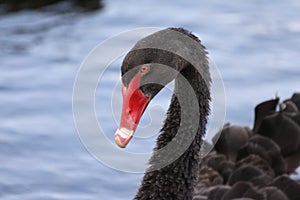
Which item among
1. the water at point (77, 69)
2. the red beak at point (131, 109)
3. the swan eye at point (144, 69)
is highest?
the water at point (77, 69)

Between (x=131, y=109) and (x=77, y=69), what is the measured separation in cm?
320

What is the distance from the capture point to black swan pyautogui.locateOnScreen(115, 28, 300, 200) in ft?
8.34

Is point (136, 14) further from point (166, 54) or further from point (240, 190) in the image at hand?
point (166, 54)

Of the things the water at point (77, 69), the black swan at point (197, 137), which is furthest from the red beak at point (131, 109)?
the water at point (77, 69)

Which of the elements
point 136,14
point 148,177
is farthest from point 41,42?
point 148,177

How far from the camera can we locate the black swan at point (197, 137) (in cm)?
254

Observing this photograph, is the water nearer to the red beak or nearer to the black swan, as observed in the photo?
the black swan

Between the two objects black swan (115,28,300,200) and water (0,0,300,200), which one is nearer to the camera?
black swan (115,28,300,200)

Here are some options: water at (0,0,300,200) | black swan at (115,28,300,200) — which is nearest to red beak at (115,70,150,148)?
black swan at (115,28,300,200)

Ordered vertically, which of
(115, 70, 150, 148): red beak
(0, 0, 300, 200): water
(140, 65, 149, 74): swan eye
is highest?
(0, 0, 300, 200): water

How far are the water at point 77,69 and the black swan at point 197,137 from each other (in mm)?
478

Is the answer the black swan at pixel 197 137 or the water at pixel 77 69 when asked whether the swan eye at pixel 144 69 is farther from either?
the water at pixel 77 69

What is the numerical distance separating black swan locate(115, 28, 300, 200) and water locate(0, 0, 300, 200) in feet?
1.57

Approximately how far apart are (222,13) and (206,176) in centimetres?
306
